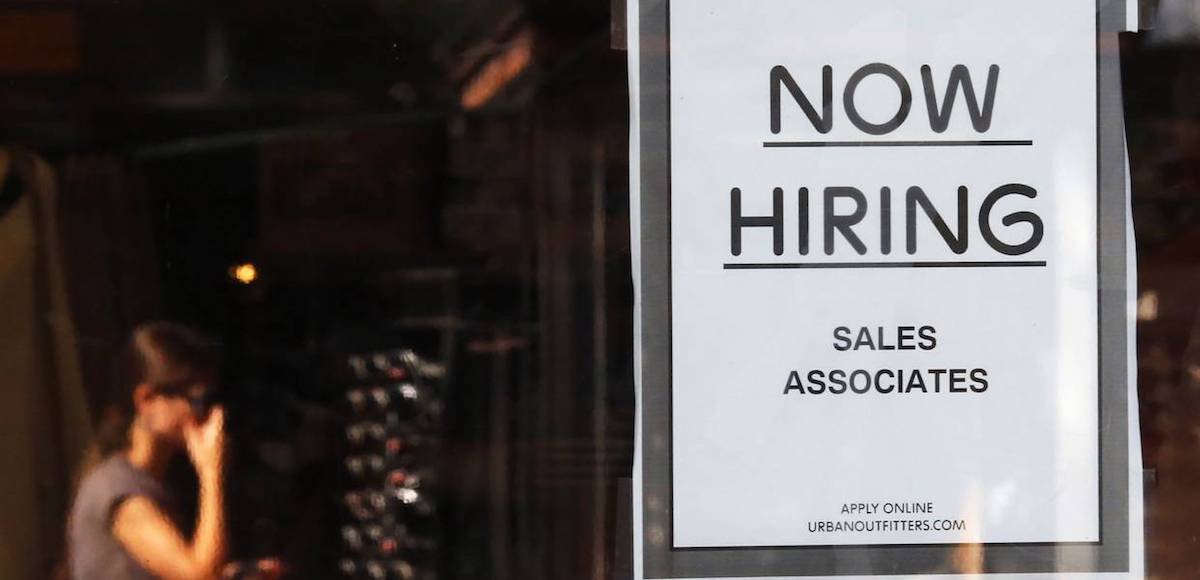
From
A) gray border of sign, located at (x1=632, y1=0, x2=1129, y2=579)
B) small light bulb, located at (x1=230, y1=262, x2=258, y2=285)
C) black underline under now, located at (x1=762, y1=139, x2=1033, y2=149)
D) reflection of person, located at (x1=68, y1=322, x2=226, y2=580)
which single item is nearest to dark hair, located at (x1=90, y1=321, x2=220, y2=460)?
reflection of person, located at (x1=68, y1=322, x2=226, y2=580)

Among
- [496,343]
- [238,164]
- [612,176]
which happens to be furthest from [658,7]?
[238,164]

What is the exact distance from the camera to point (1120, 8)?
1887mm

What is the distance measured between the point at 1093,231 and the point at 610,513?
1011 millimetres

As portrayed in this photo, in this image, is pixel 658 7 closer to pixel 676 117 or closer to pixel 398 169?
pixel 676 117

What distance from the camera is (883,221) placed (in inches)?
74.4

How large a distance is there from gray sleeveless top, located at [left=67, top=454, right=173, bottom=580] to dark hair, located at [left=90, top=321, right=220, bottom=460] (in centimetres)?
8

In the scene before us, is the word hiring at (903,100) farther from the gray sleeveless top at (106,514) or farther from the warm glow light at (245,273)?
the gray sleeveless top at (106,514)

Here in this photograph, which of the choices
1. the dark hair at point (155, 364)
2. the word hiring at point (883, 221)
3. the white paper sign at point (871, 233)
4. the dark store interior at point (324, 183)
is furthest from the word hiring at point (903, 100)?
the dark hair at point (155, 364)

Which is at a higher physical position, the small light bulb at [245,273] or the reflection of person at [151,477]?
the small light bulb at [245,273]

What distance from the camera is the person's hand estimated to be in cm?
188

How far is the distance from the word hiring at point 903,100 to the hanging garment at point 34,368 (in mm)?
1316

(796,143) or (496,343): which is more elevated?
(796,143)

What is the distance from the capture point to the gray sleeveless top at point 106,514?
1.89 m

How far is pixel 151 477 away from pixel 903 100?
59.6 inches
